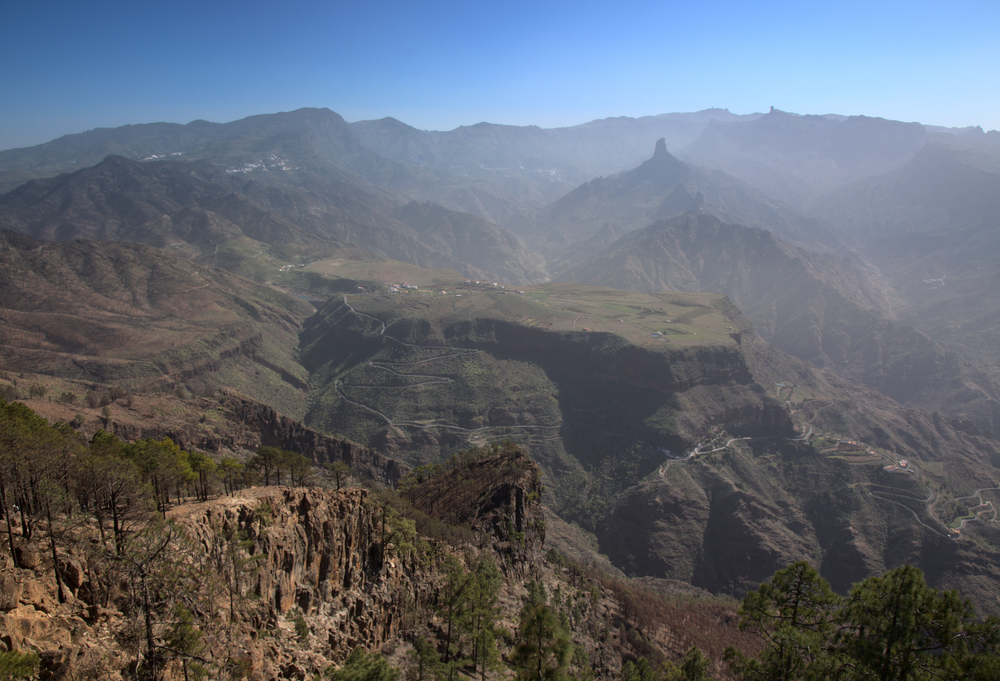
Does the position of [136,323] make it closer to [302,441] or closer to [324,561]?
[302,441]

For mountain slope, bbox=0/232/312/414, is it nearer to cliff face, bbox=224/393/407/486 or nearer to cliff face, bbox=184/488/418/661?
cliff face, bbox=224/393/407/486

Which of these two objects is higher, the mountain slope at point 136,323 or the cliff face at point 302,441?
the mountain slope at point 136,323

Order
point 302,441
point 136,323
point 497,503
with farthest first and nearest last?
point 136,323
point 302,441
point 497,503

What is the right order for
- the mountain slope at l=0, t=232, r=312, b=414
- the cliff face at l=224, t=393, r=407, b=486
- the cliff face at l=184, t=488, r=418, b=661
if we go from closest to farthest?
the cliff face at l=184, t=488, r=418, b=661 → the cliff face at l=224, t=393, r=407, b=486 → the mountain slope at l=0, t=232, r=312, b=414

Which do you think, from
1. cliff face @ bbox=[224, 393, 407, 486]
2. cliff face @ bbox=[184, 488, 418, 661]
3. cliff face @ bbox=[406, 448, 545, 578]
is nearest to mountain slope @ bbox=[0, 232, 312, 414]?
cliff face @ bbox=[224, 393, 407, 486]

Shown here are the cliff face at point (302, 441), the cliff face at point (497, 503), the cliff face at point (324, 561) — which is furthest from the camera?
the cliff face at point (302, 441)

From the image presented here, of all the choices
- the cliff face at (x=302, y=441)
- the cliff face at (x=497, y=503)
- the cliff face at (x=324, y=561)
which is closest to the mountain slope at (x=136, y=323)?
the cliff face at (x=302, y=441)

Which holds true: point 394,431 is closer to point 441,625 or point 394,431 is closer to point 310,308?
point 441,625

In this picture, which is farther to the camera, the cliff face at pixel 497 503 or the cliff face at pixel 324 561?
the cliff face at pixel 497 503

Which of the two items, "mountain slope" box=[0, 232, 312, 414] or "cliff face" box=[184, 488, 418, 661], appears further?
"mountain slope" box=[0, 232, 312, 414]

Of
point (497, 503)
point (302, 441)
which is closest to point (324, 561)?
point (497, 503)

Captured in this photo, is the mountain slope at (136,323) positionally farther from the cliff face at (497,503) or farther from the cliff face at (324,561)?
the cliff face at (324,561)
